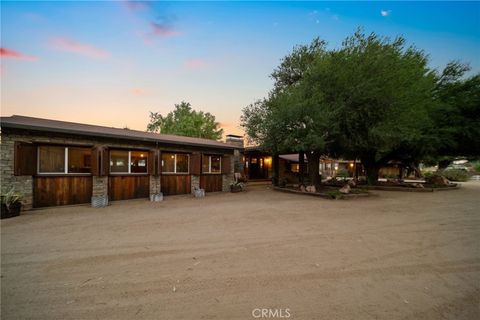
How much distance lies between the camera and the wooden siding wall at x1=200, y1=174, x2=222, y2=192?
13117mm

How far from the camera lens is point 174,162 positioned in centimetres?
1205

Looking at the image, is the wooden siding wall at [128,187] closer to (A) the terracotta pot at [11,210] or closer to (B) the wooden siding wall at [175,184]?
(B) the wooden siding wall at [175,184]

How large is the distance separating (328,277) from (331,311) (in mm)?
831

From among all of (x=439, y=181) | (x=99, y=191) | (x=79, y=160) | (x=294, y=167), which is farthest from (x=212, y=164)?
(x=439, y=181)

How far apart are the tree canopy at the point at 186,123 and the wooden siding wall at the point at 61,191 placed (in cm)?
2718

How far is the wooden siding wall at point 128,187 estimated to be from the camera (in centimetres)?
974

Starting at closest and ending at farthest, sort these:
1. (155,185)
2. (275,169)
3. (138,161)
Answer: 1. (138,161)
2. (155,185)
3. (275,169)

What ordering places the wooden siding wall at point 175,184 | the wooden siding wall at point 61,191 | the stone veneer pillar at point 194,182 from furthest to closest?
the stone veneer pillar at point 194,182, the wooden siding wall at point 175,184, the wooden siding wall at point 61,191

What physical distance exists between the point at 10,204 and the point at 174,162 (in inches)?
261

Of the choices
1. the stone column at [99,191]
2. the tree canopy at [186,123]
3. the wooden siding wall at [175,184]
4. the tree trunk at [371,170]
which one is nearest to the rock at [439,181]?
the tree trunk at [371,170]

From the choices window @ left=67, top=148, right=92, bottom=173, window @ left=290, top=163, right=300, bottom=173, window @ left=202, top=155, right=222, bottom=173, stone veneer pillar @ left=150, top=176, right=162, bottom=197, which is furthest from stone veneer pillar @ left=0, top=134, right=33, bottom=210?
window @ left=290, top=163, right=300, bottom=173

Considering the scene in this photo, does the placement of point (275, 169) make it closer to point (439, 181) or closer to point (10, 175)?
point (439, 181)

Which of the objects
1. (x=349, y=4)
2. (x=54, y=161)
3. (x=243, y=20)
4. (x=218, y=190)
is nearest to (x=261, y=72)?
(x=243, y=20)

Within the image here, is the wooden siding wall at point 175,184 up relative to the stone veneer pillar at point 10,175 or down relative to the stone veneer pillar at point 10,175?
down
